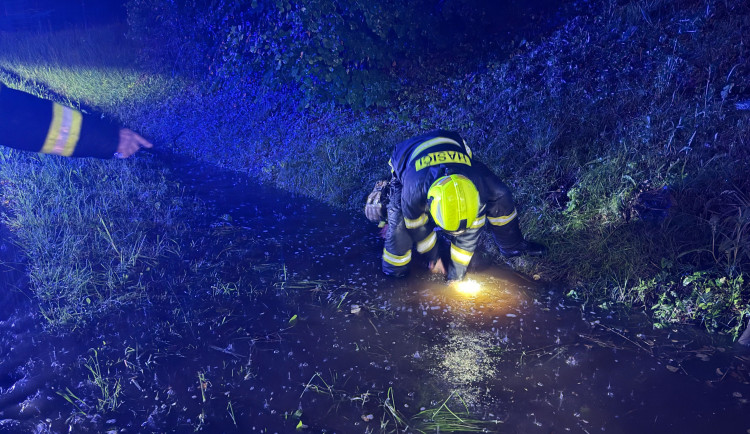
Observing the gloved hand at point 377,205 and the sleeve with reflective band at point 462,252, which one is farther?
the gloved hand at point 377,205

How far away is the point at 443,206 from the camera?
3076 millimetres

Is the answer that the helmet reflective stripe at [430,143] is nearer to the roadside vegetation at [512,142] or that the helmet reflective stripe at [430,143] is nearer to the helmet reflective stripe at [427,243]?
the helmet reflective stripe at [427,243]

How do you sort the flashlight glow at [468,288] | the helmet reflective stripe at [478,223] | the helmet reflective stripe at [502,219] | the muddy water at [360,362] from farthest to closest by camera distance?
the flashlight glow at [468,288] < the helmet reflective stripe at [502,219] < the helmet reflective stripe at [478,223] < the muddy water at [360,362]

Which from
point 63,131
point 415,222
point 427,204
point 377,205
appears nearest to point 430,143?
point 427,204

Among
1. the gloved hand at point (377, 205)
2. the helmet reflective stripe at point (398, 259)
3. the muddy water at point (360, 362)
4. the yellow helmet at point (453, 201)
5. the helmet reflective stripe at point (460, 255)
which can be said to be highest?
the yellow helmet at point (453, 201)

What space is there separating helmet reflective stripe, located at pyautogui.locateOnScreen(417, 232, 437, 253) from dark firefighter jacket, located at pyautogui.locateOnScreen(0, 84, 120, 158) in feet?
10.5

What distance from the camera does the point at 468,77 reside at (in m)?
6.24

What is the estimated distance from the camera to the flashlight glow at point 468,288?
3852 millimetres

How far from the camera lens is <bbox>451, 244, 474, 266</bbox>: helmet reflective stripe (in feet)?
12.4

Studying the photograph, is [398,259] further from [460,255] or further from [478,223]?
[478,223]

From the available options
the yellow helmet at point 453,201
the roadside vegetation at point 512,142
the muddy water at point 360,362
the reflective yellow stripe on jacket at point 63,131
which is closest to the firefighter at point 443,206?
the yellow helmet at point 453,201

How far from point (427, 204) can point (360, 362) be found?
1.32 metres

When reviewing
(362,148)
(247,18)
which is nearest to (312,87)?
(362,148)

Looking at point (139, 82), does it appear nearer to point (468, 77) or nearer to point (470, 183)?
point (468, 77)
